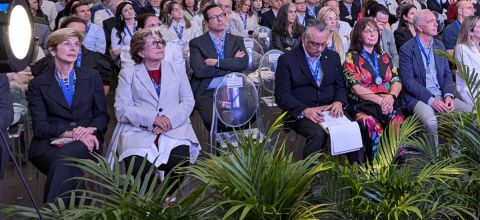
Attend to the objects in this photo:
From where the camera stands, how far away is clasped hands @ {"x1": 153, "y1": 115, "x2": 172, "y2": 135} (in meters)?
4.68

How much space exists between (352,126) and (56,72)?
1986mm

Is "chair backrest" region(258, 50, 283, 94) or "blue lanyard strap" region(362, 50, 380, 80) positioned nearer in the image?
"blue lanyard strap" region(362, 50, 380, 80)

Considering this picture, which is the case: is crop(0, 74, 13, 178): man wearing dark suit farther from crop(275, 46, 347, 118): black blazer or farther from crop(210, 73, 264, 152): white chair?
crop(275, 46, 347, 118): black blazer

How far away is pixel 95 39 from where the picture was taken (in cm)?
712

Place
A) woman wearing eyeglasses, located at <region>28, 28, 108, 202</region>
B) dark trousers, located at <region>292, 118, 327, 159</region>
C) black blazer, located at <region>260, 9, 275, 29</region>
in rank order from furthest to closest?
black blazer, located at <region>260, 9, 275, 29</region>, dark trousers, located at <region>292, 118, 327, 159</region>, woman wearing eyeglasses, located at <region>28, 28, 108, 202</region>

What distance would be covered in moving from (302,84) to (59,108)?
1.76 metres

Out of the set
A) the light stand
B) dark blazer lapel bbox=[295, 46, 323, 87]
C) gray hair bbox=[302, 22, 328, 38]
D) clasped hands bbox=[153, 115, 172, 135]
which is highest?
the light stand

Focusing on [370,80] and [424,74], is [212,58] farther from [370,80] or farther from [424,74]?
[424,74]

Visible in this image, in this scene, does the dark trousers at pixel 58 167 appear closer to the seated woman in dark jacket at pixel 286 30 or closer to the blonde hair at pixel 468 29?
the blonde hair at pixel 468 29

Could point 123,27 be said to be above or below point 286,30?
above

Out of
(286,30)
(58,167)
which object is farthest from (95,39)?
(58,167)

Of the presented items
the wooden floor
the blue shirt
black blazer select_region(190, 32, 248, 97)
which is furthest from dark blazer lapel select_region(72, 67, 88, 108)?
the blue shirt

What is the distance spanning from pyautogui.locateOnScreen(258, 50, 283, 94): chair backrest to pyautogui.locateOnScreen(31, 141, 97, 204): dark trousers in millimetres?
2343

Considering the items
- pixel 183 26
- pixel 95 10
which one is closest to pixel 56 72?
pixel 183 26
